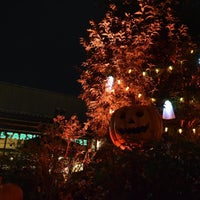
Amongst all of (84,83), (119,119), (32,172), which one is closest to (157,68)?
(84,83)

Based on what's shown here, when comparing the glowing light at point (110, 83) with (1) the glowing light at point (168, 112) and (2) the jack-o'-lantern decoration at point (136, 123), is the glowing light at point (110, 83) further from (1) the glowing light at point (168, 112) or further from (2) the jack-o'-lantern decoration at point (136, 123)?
(2) the jack-o'-lantern decoration at point (136, 123)

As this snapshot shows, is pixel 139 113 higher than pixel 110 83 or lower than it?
lower

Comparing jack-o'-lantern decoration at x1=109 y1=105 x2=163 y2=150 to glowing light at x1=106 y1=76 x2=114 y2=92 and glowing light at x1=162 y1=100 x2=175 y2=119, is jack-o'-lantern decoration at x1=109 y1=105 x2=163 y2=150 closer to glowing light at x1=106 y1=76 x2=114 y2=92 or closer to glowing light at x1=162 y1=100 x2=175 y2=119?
glowing light at x1=162 y1=100 x2=175 y2=119

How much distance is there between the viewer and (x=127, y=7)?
9.18 m

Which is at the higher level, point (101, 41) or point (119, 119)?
point (101, 41)

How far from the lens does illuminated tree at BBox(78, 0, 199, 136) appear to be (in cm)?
775

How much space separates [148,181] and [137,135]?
5.83ft

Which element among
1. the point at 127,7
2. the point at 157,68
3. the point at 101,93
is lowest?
the point at 101,93

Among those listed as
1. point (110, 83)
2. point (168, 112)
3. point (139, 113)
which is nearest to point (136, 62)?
point (110, 83)

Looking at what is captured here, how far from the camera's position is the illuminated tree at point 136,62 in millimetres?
7746

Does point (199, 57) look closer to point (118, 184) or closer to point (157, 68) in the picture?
point (157, 68)

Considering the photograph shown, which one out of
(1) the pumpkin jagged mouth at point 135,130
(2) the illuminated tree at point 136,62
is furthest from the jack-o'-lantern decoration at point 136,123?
(2) the illuminated tree at point 136,62

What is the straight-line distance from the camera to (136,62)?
7.80 meters

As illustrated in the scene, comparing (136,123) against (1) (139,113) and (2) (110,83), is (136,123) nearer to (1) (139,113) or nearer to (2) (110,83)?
(1) (139,113)
